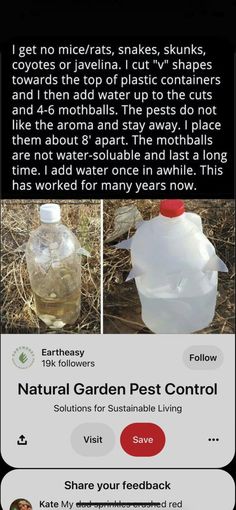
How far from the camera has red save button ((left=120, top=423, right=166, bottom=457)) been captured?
1.47 m

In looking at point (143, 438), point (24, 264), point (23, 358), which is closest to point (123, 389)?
point (143, 438)

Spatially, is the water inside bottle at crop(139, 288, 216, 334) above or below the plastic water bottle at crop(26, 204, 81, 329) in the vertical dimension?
below

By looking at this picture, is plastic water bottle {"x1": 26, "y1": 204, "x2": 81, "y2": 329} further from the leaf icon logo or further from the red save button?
the red save button

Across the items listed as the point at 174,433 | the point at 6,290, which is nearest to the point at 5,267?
the point at 6,290

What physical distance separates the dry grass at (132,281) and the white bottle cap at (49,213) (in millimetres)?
100

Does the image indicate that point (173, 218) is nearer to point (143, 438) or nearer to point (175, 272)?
point (175, 272)

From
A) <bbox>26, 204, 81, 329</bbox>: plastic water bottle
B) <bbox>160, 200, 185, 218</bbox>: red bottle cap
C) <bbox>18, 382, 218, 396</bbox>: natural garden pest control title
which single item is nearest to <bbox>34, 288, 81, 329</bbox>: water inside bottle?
<bbox>26, 204, 81, 329</bbox>: plastic water bottle

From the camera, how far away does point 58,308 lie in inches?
59.4

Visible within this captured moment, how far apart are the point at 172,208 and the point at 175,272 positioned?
13 centimetres

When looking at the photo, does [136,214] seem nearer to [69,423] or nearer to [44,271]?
[44,271]

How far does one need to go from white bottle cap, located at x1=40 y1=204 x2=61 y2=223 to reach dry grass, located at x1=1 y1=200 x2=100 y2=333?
0.04 meters

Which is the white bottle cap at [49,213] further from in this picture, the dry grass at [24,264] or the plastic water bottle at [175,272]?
the plastic water bottle at [175,272]

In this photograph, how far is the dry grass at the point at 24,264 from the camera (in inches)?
56.6
